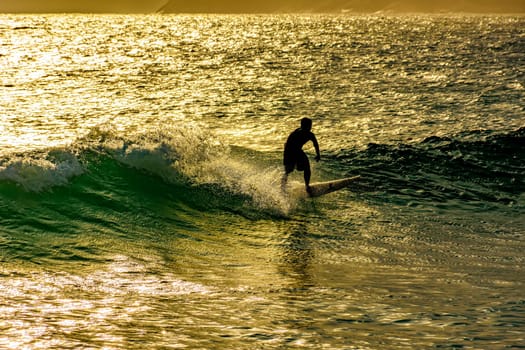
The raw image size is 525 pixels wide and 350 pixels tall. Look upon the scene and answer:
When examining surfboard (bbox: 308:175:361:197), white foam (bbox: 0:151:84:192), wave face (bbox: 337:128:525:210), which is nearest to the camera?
white foam (bbox: 0:151:84:192)

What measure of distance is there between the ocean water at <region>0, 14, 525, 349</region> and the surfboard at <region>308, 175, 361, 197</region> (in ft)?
0.79

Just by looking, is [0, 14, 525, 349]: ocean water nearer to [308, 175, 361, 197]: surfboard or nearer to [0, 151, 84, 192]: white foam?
[0, 151, 84, 192]: white foam

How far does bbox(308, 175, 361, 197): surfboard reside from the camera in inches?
633

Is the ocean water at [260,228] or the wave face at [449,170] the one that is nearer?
the ocean water at [260,228]

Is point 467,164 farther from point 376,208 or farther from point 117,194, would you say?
point 117,194

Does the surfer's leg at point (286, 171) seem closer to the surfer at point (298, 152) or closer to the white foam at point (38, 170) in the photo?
the surfer at point (298, 152)

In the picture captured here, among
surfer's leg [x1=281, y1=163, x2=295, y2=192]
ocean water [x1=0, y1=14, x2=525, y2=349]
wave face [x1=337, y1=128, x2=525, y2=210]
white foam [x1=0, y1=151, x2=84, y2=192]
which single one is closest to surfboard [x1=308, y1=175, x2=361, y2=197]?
ocean water [x1=0, y1=14, x2=525, y2=349]

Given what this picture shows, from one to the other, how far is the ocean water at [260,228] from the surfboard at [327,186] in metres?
0.24

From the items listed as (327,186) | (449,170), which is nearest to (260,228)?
(327,186)

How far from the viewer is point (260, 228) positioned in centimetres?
1386

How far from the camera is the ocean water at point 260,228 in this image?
7.66 meters

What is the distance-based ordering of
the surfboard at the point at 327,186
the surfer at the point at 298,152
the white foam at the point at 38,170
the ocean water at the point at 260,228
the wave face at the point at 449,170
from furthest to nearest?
1. the wave face at the point at 449,170
2. the surfboard at the point at 327,186
3. the surfer at the point at 298,152
4. the white foam at the point at 38,170
5. the ocean water at the point at 260,228

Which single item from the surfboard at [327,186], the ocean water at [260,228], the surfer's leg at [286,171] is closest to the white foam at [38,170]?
the ocean water at [260,228]

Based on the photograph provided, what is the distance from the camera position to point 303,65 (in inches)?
2183
